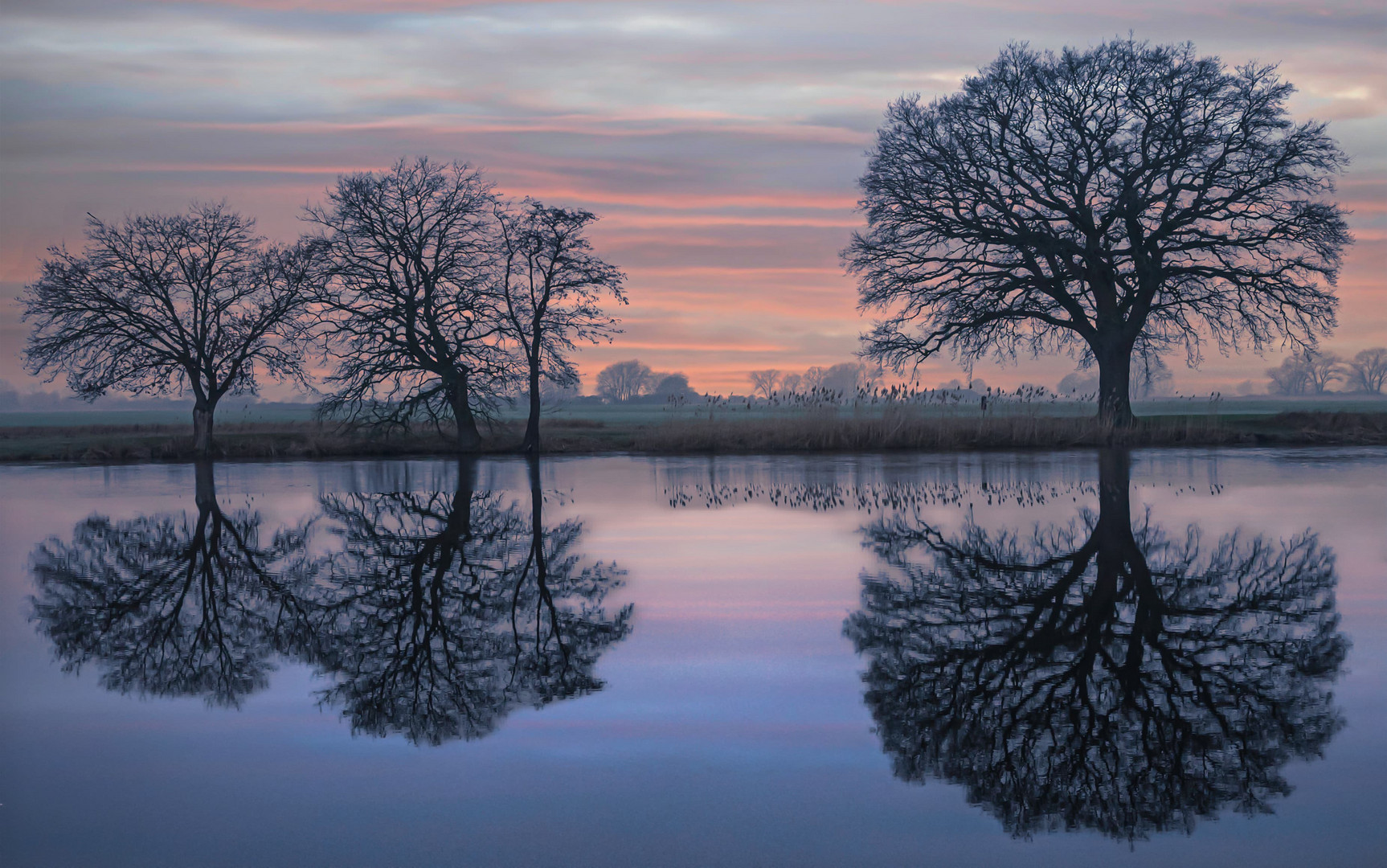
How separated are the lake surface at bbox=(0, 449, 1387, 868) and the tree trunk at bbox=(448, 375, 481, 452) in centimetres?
1859

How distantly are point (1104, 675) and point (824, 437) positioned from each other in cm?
2319

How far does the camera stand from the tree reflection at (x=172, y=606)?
22.4 feet

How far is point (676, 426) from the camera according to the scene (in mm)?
31578

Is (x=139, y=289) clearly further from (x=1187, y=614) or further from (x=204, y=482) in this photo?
(x=1187, y=614)

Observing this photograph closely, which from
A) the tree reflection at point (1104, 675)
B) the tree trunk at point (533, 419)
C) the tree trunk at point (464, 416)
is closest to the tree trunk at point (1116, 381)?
the tree trunk at point (533, 419)

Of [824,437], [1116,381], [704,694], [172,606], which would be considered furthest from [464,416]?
[704,694]

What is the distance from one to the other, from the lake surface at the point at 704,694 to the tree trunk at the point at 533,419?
1812cm

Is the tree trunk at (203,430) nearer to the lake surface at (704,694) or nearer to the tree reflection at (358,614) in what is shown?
the tree reflection at (358,614)

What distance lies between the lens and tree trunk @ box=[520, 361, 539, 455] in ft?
103

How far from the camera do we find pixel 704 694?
616cm

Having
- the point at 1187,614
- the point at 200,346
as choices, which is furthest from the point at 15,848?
the point at 200,346

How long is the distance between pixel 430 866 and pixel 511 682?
7.87ft

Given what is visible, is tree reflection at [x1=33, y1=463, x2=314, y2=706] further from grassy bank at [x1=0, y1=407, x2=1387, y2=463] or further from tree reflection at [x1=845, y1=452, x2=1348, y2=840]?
grassy bank at [x1=0, y1=407, x2=1387, y2=463]

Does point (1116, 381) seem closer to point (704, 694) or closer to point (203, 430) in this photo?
point (203, 430)
